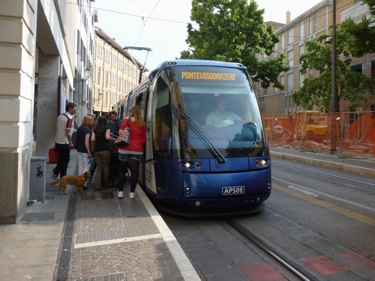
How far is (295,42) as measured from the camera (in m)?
45.7

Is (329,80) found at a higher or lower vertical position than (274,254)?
higher

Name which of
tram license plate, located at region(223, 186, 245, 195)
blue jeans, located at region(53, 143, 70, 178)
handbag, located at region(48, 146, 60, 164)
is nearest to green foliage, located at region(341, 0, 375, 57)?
tram license plate, located at region(223, 186, 245, 195)

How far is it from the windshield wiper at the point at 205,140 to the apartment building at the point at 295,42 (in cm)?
3229

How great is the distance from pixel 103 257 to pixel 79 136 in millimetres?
4585

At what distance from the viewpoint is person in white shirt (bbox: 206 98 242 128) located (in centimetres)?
651

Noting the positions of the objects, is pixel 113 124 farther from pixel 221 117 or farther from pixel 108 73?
pixel 108 73

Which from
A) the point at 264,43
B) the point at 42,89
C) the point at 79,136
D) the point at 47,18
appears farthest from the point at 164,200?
the point at 264,43

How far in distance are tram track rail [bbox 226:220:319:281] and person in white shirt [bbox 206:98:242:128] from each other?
5.17 feet

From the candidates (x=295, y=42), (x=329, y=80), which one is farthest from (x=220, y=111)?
(x=295, y=42)

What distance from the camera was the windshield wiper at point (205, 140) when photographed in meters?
6.22

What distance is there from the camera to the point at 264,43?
36.5m

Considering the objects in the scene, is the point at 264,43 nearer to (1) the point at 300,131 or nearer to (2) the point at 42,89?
(1) the point at 300,131

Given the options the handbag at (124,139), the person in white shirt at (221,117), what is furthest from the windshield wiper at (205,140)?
the handbag at (124,139)

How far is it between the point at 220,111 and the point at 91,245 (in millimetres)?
3064
